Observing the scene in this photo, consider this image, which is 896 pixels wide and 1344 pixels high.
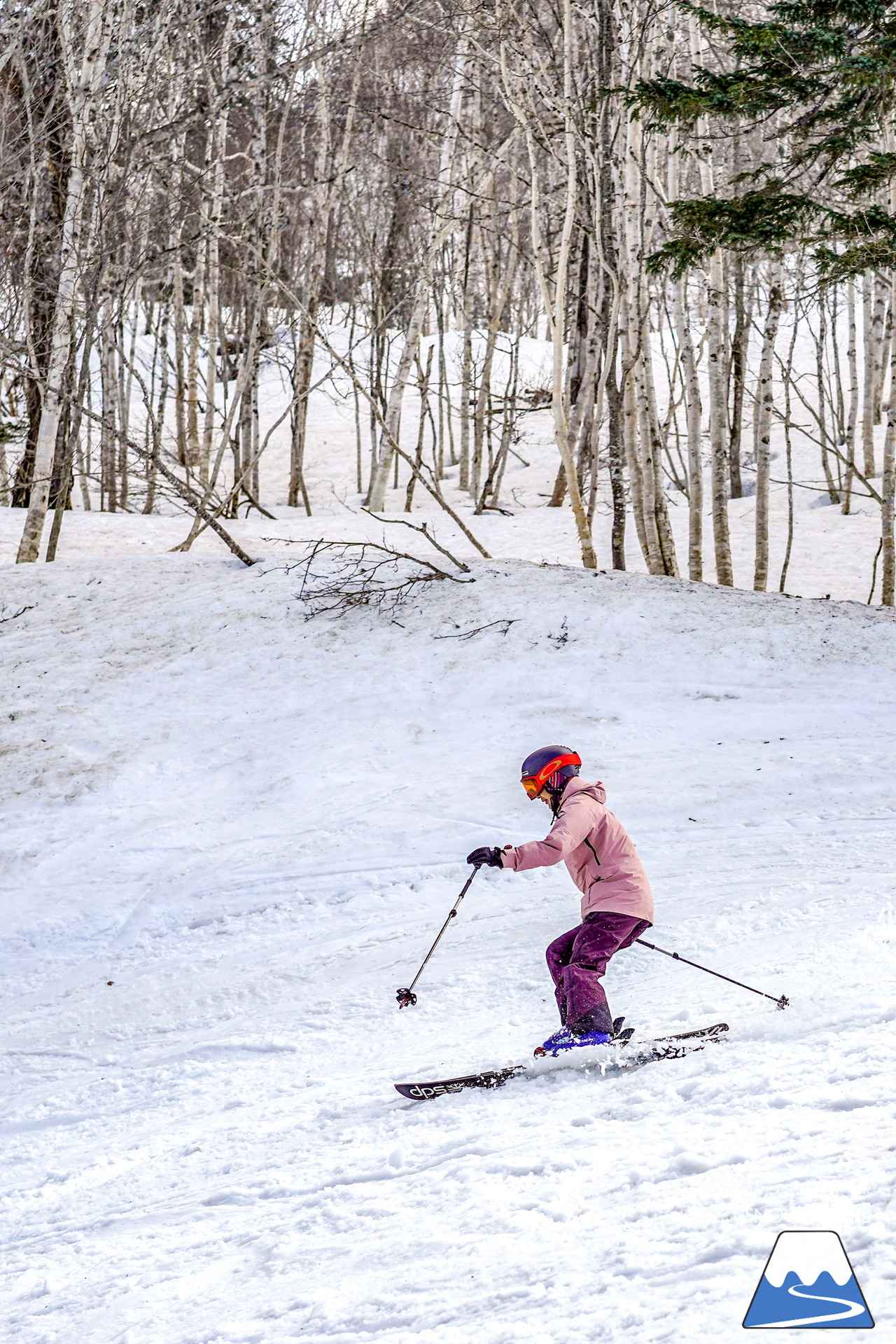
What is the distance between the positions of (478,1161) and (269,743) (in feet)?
17.2

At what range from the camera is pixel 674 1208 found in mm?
3262

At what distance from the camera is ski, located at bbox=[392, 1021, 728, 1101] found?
451cm

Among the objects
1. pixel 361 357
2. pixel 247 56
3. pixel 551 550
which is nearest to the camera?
pixel 551 550

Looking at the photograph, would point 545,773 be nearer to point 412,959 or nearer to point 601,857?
point 601,857

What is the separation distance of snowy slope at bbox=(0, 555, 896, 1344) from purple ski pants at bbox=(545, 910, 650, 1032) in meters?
0.27

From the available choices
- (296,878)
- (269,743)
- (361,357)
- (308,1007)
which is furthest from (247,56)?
(308,1007)

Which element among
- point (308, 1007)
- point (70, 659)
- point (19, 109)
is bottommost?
point (308, 1007)

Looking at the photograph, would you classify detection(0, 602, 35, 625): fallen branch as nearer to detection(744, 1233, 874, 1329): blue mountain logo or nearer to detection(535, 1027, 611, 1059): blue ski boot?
detection(535, 1027, 611, 1059): blue ski boot

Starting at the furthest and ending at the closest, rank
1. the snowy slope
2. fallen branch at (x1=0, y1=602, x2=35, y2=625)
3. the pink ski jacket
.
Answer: fallen branch at (x1=0, y1=602, x2=35, y2=625) < the pink ski jacket < the snowy slope

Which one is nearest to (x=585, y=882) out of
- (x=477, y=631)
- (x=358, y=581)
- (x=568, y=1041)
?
(x=568, y=1041)

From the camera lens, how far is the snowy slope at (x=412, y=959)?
326 cm

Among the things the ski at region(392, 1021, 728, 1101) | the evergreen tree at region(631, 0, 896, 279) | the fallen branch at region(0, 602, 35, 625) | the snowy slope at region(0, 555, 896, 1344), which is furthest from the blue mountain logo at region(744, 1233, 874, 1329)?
the fallen branch at region(0, 602, 35, 625)

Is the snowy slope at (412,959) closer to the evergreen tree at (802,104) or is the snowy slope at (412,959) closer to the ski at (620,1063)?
the ski at (620,1063)

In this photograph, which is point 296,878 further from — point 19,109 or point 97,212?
point 19,109
